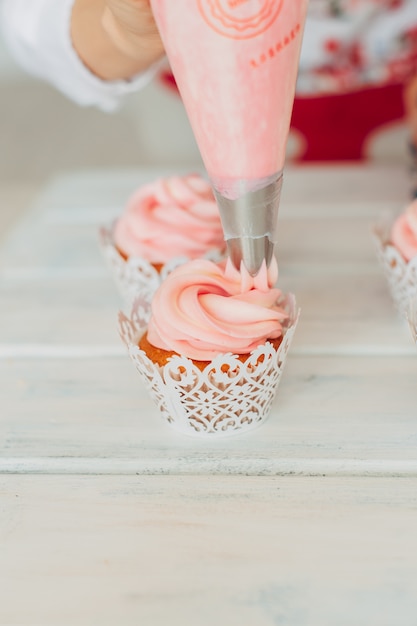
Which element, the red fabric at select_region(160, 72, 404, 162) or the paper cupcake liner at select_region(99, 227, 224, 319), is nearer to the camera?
the paper cupcake liner at select_region(99, 227, 224, 319)

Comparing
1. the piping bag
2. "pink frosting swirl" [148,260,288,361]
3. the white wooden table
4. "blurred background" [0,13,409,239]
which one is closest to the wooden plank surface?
the white wooden table

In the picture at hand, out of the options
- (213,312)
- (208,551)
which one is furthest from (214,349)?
(208,551)

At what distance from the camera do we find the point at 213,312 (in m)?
0.69

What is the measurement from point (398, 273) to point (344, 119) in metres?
1.03

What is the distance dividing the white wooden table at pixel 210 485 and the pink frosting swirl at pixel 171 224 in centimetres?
10

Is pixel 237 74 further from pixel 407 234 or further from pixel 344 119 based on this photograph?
pixel 344 119

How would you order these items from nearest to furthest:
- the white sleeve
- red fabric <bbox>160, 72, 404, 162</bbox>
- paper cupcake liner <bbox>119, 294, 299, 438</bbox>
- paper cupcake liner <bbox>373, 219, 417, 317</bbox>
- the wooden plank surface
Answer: the wooden plank surface → paper cupcake liner <bbox>119, 294, 299, 438</bbox> → paper cupcake liner <bbox>373, 219, 417, 317</bbox> → the white sleeve → red fabric <bbox>160, 72, 404, 162</bbox>

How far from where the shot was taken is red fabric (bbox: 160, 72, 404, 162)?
1.74 metres

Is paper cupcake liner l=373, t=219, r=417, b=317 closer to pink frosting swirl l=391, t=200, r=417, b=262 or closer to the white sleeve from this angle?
pink frosting swirl l=391, t=200, r=417, b=262

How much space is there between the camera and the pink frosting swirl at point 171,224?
3.01ft

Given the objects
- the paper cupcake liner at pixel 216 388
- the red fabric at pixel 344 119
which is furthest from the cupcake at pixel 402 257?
the red fabric at pixel 344 119

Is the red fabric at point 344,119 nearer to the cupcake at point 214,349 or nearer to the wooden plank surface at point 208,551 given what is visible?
the cupcake at point 214,349

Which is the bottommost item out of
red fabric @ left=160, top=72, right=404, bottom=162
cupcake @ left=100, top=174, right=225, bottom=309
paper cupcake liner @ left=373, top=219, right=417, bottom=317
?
red fabric @ left=160, top=72, right=404, bottom=162

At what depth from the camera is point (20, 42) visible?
1223 mm
